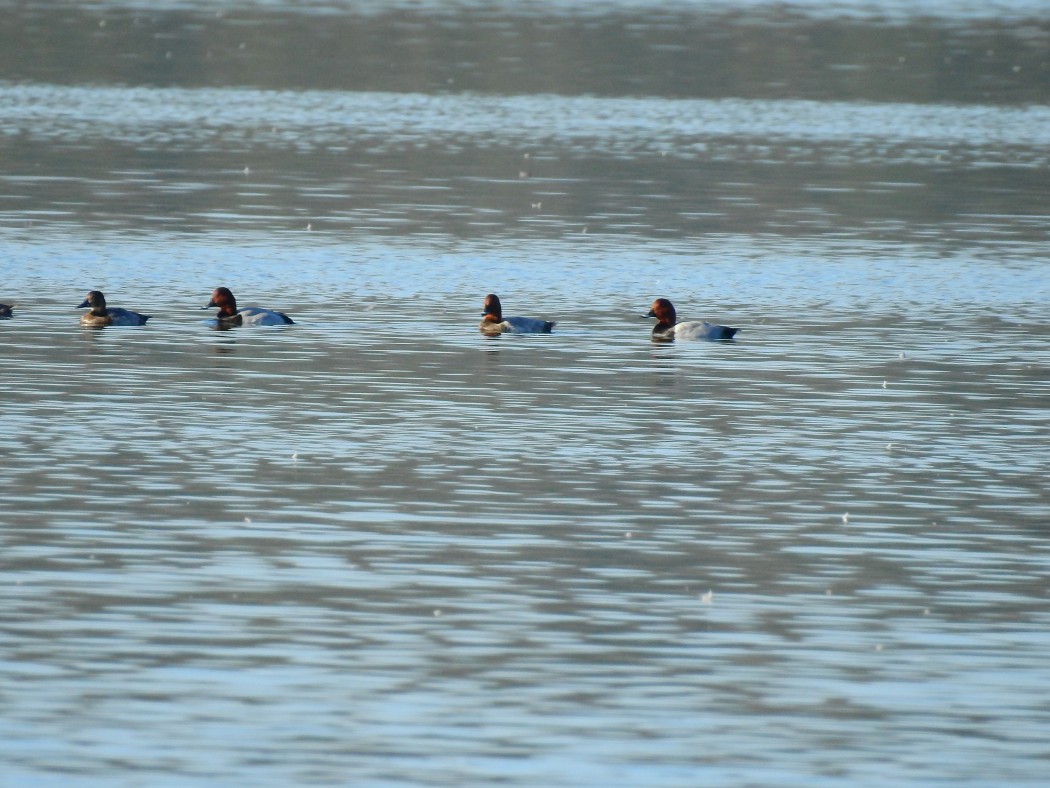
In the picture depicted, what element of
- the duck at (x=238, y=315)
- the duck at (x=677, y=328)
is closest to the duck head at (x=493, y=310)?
the duck at (x=677, y=328)

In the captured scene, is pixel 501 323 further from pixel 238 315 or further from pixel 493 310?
pixel 238 315

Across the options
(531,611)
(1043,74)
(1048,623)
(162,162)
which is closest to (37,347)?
(531,611)

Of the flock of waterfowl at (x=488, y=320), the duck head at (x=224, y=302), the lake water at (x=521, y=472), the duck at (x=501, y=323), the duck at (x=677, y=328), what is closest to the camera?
the lake water at (x=521, y=472)

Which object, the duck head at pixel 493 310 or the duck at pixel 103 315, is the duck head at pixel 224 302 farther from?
the duck head at pixel 493 310

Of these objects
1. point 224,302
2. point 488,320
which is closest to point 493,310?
point 488,320

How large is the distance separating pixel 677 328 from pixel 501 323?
6.27 ft

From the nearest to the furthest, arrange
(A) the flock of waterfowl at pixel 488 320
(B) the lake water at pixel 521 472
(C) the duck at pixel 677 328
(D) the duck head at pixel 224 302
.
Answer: (B) the lake water at pixel 521 472 → (A) the flock of waterfowl at pixel 488 320 → (D) the duck head at pixel 224 302 → (C) the duck at pixel 677 328

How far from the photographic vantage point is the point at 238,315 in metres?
24.9

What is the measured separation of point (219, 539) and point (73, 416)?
4.79 metres

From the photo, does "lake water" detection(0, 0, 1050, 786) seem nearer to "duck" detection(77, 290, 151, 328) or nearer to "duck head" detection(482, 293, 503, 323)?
Answer: "duck" detection(77, 290, 151, 328)

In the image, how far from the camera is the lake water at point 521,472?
11.0 metres

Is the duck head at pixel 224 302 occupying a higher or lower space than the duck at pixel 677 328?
higher

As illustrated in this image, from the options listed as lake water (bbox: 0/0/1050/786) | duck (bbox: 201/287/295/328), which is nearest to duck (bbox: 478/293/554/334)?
lake water (bbox: 0/0/1050/786)

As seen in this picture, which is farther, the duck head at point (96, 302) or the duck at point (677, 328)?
the duck at point (677, 328)
